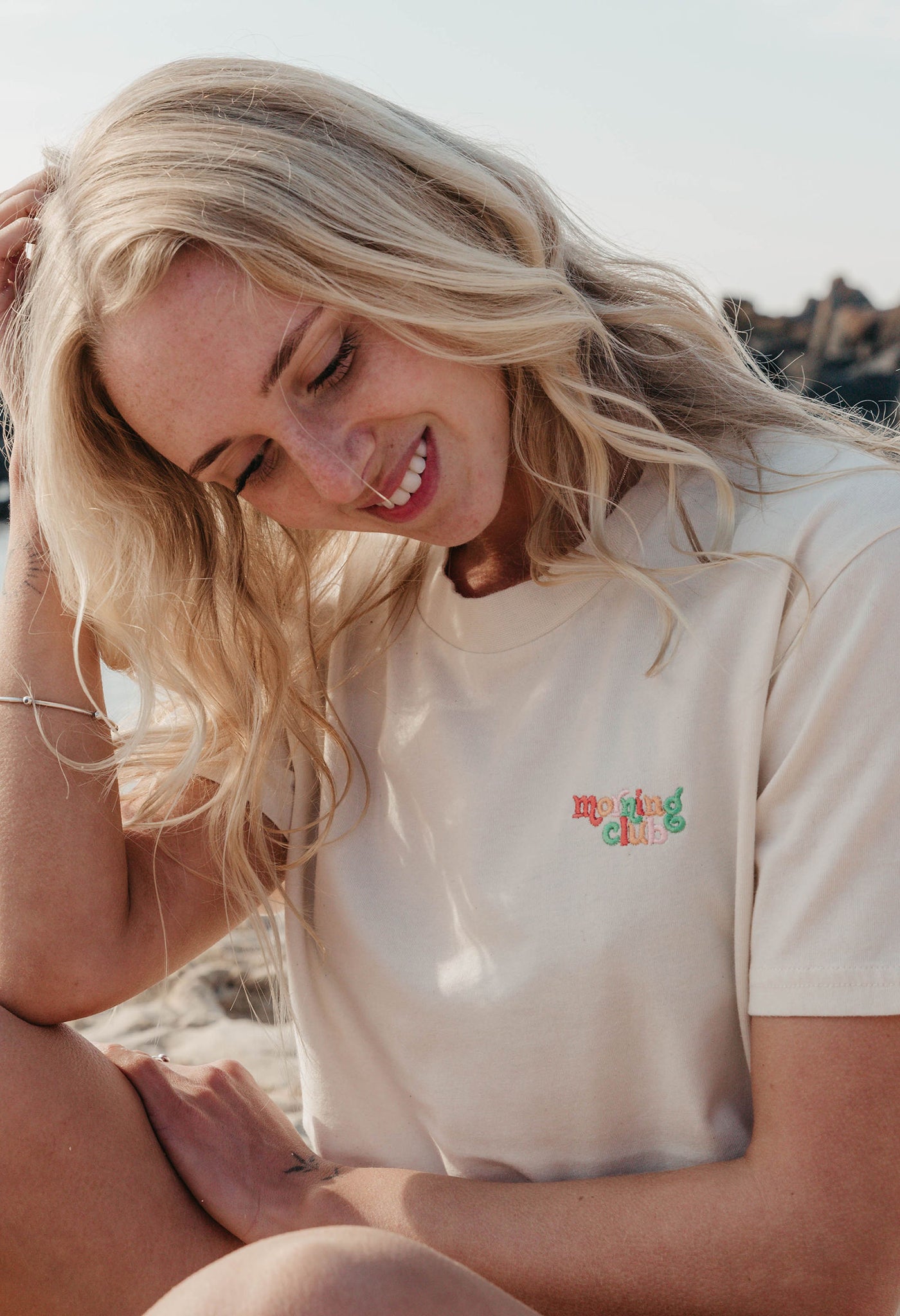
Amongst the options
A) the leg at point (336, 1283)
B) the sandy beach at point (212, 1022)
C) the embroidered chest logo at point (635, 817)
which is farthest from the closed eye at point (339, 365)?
the sandy beach at point (212, 1022)

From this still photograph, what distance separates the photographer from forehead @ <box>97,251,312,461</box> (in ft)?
4.92

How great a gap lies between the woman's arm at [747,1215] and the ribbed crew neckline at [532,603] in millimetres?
574

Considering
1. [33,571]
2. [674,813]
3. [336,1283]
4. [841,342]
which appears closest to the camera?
[336,1283]

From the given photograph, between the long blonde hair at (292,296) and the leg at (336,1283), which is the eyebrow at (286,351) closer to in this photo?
the long blonde hair at (292,296)

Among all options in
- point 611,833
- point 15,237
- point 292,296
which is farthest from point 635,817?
point 15,237

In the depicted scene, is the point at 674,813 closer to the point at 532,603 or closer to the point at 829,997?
the point at 829,997

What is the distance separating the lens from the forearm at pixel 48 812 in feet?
5.69

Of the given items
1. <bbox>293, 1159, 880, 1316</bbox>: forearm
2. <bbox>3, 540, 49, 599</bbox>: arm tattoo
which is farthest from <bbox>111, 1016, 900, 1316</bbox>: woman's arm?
<bbox>3, 540, 49, 599</bbox>: arm tattoo

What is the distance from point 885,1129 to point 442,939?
580 mm

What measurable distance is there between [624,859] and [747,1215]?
388mm

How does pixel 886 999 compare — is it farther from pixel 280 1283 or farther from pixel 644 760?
pixel 280 1283

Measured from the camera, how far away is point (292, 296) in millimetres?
1507

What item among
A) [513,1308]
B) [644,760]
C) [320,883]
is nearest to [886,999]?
[644,760]

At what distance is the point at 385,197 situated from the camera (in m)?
1.57
